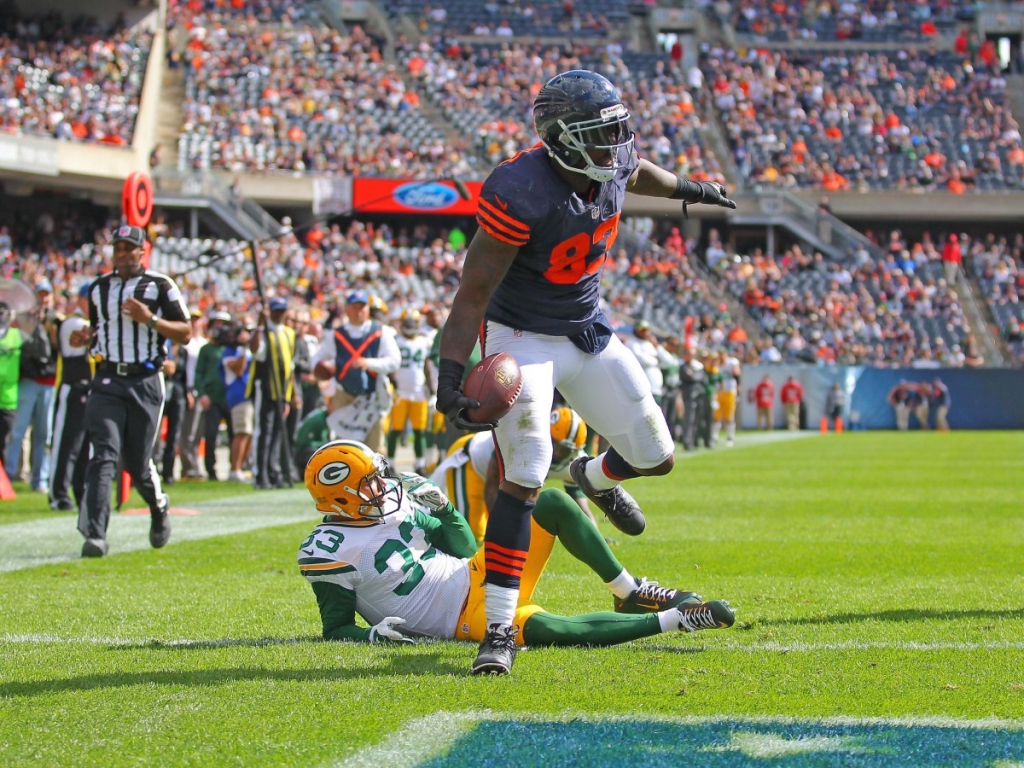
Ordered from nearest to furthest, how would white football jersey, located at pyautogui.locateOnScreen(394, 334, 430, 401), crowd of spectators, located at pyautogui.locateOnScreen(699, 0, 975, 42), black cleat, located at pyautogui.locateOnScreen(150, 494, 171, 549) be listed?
black cleat, located at pyautogui.locateOnScreen(150, 494, 171, 549) < white football jersey, located at pyautogui.locateOnScreen(394, 334, 430, 401) < crowd of spectators, located at pyautogui.locateOnScreen(699, 0, 975, 42)

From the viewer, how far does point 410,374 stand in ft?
47.9

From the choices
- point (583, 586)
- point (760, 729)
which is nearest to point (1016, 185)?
point (583, 586)

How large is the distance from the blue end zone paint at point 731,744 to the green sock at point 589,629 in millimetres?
1085

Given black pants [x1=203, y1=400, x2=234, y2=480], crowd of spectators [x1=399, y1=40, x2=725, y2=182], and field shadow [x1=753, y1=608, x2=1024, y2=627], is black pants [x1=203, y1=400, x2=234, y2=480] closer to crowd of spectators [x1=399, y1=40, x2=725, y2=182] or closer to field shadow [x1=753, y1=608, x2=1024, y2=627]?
field shadow [x1=753, y1=608, x2=1024, y2=627]

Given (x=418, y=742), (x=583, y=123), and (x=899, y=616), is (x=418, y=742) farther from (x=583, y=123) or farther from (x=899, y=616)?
(x=899, y=616)

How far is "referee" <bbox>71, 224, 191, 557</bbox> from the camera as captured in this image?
770cm

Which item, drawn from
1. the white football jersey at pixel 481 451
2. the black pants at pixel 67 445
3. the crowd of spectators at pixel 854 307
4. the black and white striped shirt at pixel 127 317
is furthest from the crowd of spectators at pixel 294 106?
the white football jersey at pixel 481 451

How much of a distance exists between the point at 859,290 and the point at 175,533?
93.5ft

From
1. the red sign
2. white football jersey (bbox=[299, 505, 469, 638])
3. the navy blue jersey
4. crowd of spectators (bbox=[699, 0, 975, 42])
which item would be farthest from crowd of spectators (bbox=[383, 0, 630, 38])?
white football jersey (bbox=[299, 505, 469, 638])

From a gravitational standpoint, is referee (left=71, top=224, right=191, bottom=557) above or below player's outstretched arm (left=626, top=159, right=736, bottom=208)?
below

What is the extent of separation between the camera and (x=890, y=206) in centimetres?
3850

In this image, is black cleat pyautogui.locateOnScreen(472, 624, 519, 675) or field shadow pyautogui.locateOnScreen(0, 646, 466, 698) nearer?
field shadow pyautogui.locateOnScreen(0, 646, 466, 698)

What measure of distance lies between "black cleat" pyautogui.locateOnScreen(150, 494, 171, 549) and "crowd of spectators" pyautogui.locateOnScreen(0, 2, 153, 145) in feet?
80.8

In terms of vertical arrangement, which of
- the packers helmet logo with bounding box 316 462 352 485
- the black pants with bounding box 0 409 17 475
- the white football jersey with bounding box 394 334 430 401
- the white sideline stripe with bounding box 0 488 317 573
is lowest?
the white sideline stripe with bounding box 0 488 317 573
